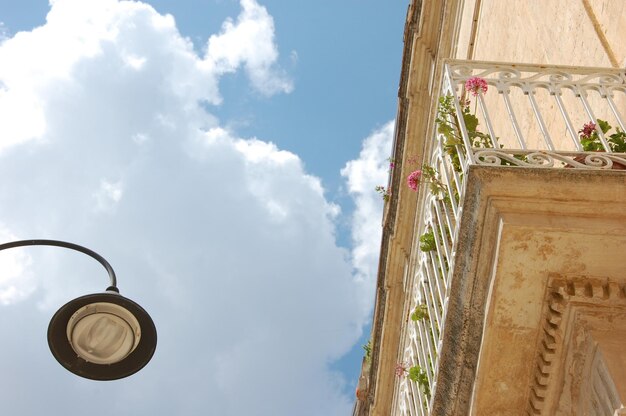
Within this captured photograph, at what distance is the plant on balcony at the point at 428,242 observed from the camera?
22.0 ft

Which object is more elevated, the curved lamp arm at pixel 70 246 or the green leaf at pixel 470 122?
the green leaf at pixel 470 122

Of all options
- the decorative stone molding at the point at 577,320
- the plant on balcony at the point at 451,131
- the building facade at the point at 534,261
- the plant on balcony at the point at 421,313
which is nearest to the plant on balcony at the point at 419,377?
the plant on balcony at the point at 421,313

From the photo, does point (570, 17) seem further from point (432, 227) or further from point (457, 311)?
point (457, 311)

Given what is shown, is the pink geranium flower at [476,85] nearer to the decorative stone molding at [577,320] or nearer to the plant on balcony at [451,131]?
the plant on balcony at [451,131]

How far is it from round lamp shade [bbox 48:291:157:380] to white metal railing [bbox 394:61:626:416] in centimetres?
199

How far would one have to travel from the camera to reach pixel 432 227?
6434 millimetres

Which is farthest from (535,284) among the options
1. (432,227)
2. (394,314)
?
(394,314)

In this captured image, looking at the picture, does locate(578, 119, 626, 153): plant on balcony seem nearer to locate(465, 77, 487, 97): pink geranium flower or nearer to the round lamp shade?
locate(465, 77, 487, 97): pink geranium flower

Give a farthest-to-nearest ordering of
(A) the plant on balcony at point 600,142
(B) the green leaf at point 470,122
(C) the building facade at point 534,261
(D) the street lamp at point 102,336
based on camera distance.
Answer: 1. (B) the green leaf at point 470,122
2. (A) the plant on balcony at point 600,142
3. (D) the street lamp at point 102,336
4. (C) the building facade at point 534,261

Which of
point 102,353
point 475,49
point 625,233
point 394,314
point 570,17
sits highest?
point 475,49

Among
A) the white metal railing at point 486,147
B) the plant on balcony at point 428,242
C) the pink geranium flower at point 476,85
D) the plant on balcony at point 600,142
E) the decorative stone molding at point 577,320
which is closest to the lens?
the decorative stone molding at point 577,320

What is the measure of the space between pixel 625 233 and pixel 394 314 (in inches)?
212

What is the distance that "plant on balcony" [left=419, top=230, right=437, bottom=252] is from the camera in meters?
6.70

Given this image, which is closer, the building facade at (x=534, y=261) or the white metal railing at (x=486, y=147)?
the building facade at (x=534, y=261)
